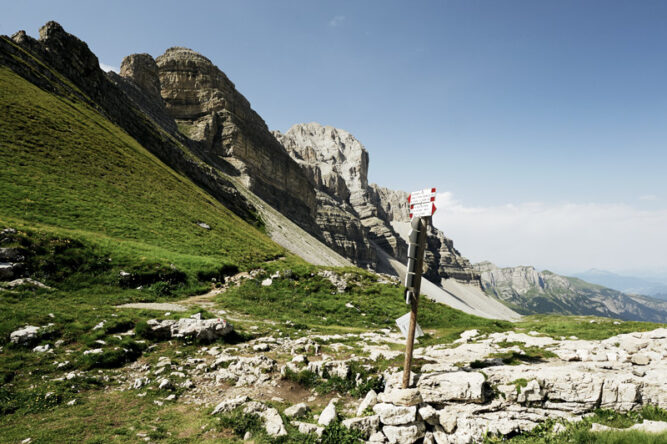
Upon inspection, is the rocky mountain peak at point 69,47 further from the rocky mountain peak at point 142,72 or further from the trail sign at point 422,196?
→ the trail sign at point 422,196

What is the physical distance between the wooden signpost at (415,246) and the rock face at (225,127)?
122276 mm

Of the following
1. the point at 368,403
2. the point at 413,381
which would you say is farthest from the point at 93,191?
the point at 413,381

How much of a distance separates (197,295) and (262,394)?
681 inches

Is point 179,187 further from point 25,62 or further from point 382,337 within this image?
point 382,337

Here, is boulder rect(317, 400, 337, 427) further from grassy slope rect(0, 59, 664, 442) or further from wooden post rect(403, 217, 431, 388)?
grassy slope rect(0, 59, 664, 442)

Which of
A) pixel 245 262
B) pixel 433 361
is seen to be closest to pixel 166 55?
pixel 245 262

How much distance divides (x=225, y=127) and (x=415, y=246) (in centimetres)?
14766

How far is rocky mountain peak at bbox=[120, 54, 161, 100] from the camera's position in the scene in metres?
128

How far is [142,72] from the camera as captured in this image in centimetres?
13062

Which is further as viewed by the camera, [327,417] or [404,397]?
[327,417]

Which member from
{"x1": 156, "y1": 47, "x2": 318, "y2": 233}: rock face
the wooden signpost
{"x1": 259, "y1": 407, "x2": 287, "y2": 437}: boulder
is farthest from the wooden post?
{"x1": 156, "y1": 47, "x2": 318, "y2": 233}: rock face

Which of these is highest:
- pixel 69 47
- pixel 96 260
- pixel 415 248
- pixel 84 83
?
pixel 69 47

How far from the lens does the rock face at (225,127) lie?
132 metres

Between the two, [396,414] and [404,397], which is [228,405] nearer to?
[396,414]
